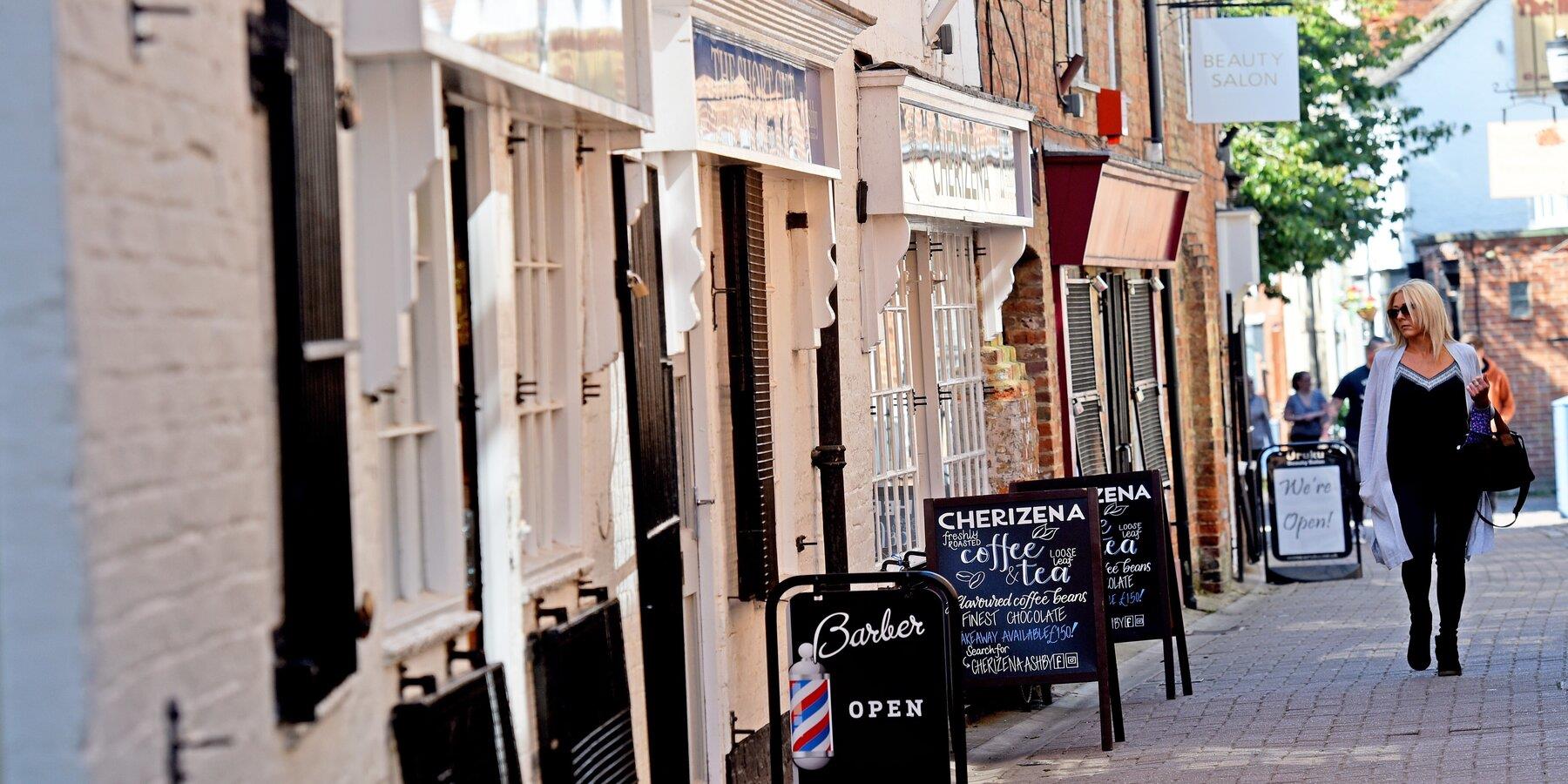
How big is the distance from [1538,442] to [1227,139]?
14.6 m

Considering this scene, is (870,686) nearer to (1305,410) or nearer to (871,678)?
(871,678)

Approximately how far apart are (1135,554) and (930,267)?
2.03 metres

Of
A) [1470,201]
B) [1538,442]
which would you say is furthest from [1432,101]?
[1538,442]

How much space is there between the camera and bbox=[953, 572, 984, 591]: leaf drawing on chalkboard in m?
9.20

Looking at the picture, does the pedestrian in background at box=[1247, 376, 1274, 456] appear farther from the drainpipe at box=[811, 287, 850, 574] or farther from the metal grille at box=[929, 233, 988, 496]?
the drainpipe at box=[811, 287, 850, 574]

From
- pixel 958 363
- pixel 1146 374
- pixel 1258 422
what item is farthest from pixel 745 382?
pixel 1258 422

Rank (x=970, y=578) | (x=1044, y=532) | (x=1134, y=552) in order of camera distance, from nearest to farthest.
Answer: (x=1044, y=532) < (x=970, y=578) < (x=1134, y=552)

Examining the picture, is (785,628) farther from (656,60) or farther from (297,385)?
(297,385)

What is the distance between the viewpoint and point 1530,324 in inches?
1383

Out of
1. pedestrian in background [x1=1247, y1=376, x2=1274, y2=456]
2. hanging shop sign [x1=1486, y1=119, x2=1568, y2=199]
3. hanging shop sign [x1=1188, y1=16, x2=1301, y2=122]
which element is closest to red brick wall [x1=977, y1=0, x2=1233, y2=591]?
hanging shop sign [x1=1188, y1=16, x2=1301, y2=122]

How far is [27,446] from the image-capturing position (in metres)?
2.76

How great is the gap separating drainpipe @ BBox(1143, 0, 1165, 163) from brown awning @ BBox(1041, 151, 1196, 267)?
0.37 meters

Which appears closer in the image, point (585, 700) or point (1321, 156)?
point (585, 700)

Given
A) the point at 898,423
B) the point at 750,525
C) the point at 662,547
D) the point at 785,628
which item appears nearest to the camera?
the point at 662,547
